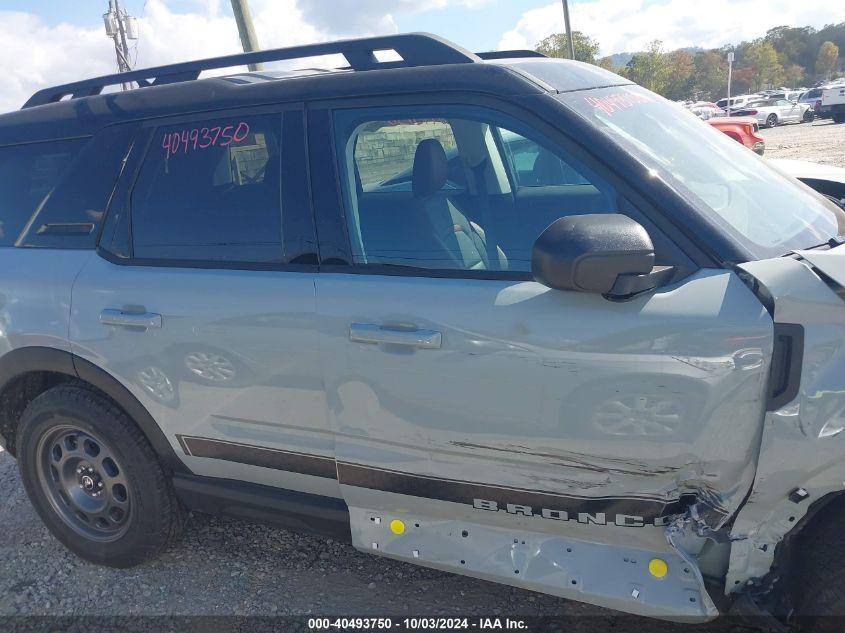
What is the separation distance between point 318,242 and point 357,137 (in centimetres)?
40

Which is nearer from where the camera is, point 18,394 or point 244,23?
point 18,394

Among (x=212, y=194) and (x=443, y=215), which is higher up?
(x=212, y=194)

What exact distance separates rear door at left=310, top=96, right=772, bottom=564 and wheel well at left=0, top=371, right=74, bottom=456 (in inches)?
59.0

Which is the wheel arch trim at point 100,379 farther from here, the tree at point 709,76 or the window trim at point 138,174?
the tree at point 709,76

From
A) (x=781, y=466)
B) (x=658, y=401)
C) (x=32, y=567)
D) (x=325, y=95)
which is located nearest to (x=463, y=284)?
(x=658, y=401)

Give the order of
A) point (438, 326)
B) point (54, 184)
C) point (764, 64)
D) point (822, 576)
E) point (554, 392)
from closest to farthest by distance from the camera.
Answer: point (822, 576) → point (554, 392) → point (438, 326) → point (54, 184) → point (764, 64)

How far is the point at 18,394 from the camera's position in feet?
10.5

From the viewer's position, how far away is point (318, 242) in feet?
7.96

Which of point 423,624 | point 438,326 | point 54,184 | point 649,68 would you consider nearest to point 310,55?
point 54,184

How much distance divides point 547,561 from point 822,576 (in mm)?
757

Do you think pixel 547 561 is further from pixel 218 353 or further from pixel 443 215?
pixel 218 353

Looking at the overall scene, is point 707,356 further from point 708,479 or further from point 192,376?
point 192,376

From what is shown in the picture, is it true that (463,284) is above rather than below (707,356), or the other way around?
above

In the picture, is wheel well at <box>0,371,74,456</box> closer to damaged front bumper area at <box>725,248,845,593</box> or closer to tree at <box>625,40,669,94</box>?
damaged front bumper area at <box>725,248,845,593</box>
